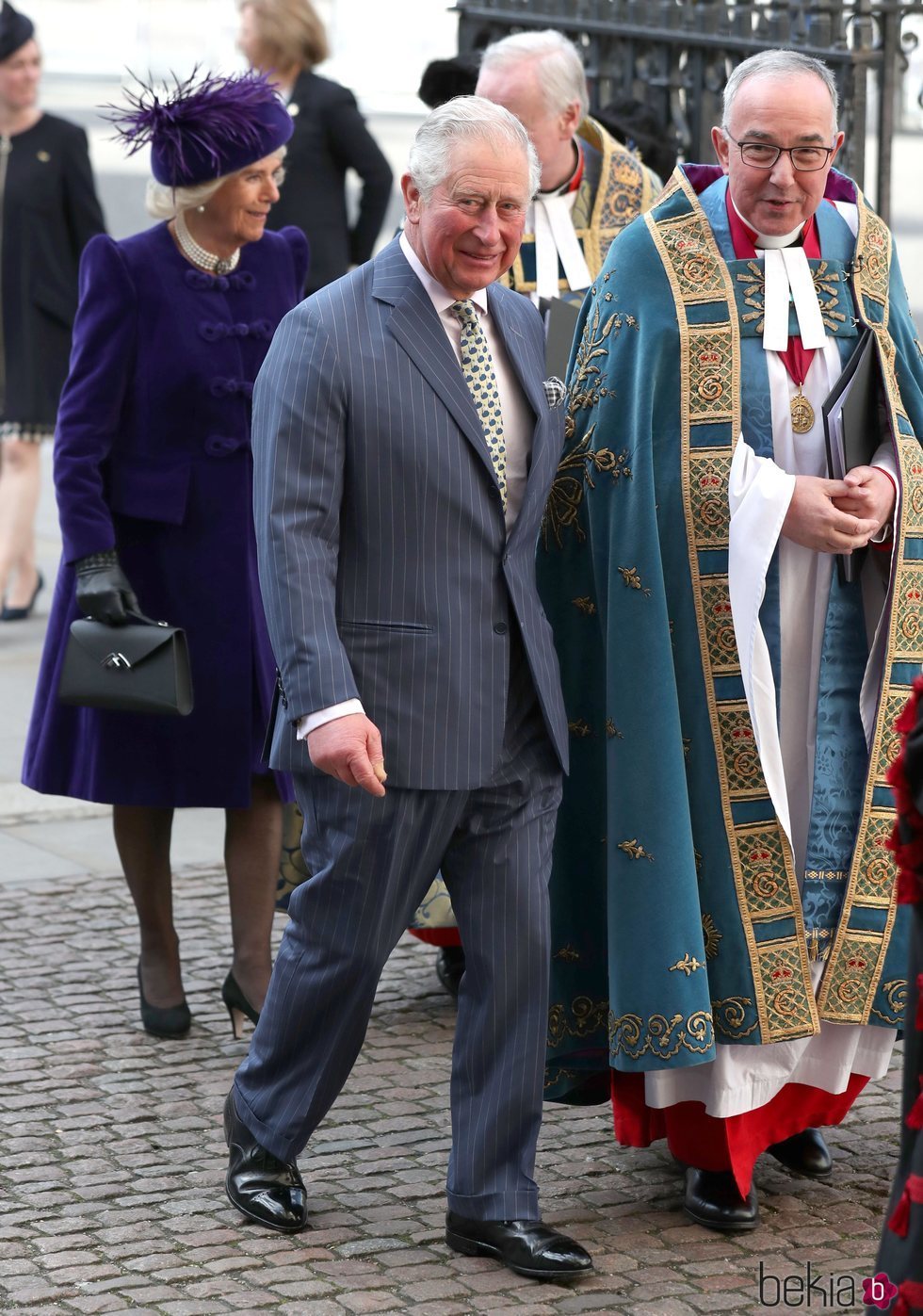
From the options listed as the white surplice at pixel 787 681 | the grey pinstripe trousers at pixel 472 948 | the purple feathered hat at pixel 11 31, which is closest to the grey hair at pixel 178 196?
the white surplice at pixel 787 681

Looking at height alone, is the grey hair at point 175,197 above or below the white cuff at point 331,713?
above

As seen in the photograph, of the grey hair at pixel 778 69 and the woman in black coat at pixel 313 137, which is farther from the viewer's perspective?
the woman in black coat at pixel 313 137

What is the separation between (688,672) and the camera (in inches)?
152

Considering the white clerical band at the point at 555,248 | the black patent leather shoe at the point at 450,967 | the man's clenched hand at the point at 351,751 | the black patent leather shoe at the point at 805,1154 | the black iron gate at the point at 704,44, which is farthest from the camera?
the black iron gate at the point at 704,44

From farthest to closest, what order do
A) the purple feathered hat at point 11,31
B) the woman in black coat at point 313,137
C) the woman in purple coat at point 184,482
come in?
the purple feathered hat at point 11,31, the woman in black coat at point 313,137, the woman in purple coat at point 184,482

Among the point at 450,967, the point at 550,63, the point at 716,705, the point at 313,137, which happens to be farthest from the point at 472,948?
the point at 313,137

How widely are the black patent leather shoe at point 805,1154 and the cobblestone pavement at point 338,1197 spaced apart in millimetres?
47

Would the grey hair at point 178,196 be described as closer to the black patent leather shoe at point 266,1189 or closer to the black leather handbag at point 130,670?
the black leather handbag at point 130,670

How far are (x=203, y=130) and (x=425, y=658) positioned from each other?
161 cm

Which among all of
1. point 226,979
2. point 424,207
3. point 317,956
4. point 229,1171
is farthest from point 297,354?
point 226,979

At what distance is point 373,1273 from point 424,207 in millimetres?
1766

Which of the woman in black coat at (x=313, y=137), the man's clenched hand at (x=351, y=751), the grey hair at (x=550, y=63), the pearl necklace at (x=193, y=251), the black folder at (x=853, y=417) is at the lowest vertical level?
the man's clenched hand at (x=351, y=751)

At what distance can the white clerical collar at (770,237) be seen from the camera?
3.91m

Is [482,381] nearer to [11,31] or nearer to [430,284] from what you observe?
[430,284]
